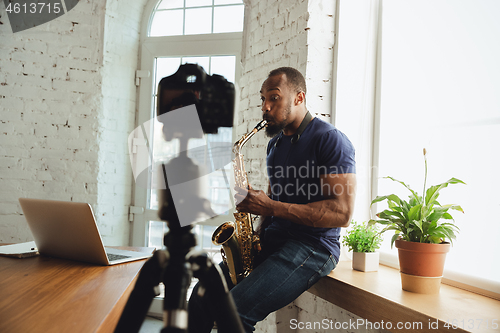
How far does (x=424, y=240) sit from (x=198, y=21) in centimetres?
253

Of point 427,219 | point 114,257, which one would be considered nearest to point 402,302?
point 427,219

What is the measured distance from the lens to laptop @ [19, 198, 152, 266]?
112 cm

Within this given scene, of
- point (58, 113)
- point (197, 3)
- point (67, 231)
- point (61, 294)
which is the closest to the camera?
point (61, 294)

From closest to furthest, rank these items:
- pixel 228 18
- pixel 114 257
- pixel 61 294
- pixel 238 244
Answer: pixel 61 294
pixel 114 257
pixel 238 244
pixel 228 18

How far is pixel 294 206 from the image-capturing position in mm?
1572

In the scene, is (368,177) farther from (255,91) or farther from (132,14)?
(132,14)

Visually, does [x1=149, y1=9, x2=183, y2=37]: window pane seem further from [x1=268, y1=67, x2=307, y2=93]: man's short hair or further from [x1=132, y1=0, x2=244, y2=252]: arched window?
[x1=268, y1=67, x2=307, y2=93]: man's short hair

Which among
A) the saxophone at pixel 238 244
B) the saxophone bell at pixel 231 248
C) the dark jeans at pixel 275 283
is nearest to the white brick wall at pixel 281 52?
the saxophone at pixel 238 244

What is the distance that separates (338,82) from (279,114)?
1.64ft

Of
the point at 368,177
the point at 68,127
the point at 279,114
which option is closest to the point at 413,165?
the point at 368,177

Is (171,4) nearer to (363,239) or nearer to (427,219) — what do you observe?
(363,239)

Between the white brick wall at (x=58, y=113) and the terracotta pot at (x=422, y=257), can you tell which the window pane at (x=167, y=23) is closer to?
the white brick wall at (x=58, y=113)

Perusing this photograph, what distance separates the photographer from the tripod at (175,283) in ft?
1.47

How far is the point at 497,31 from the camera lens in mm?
1509
